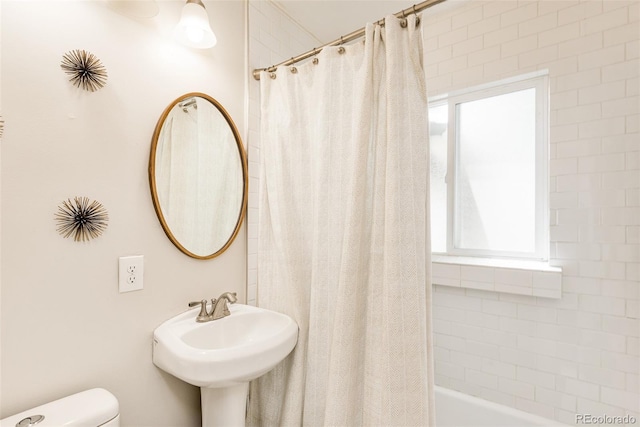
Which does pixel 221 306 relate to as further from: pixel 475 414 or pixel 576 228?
pixel 576 228

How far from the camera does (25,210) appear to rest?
3.05ft

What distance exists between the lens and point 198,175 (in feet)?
4.64

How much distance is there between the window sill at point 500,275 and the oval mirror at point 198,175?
1250 millimetres

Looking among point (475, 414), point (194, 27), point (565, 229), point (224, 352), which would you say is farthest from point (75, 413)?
point (565, 229)

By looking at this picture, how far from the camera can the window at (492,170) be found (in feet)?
6.02

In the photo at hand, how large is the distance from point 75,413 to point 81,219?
1.88 ft

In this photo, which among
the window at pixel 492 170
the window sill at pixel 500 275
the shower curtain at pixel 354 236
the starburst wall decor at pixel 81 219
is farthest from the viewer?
the window at pixel 492 170

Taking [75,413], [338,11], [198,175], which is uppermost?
[338,11]

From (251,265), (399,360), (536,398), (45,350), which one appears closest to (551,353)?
(536,398)

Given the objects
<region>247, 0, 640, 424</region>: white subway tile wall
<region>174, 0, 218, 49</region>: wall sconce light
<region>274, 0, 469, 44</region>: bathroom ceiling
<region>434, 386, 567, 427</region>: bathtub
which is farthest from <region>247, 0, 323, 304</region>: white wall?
<region>434, 386, 567, 427</region>: bathtub

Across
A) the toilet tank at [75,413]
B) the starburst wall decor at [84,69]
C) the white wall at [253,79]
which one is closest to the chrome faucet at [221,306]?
the white wall at [253,79]

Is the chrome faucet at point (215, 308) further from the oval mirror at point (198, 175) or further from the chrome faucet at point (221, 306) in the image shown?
the oval mirror at point (198, 175)

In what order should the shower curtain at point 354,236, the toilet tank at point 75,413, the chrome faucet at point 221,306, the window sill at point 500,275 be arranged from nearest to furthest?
the toilet tank at point 75,413 < the shower curtain at point 354,236 < the chrome faucet at point 221,306 < the window sill at point 500,275

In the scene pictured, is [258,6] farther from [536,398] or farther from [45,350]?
[536,398]
